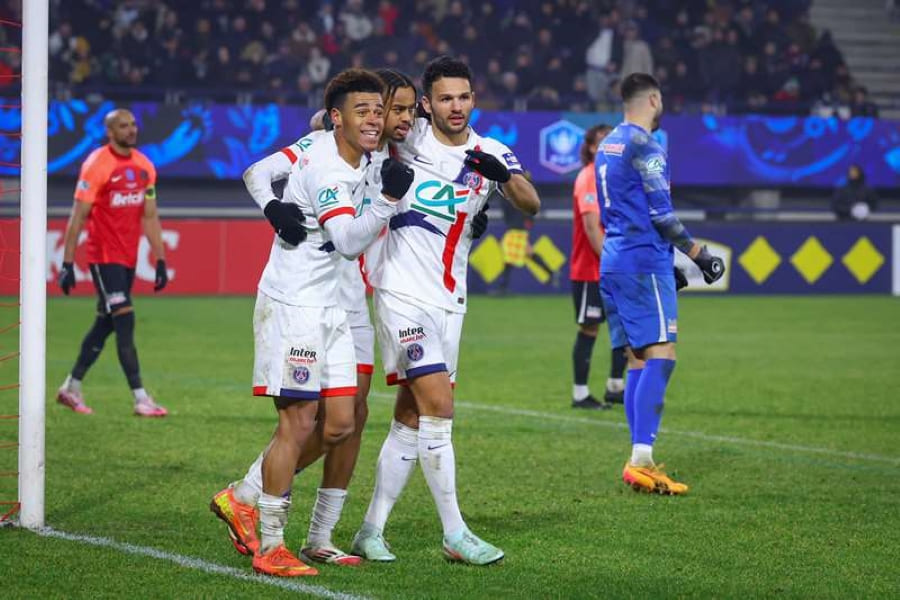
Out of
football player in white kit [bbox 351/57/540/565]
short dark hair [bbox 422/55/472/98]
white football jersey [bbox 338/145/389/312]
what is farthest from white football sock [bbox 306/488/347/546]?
short dark hair [bbox 422/55/472/98]

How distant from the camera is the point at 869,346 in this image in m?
16.5

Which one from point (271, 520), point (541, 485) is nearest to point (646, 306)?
point (541, 485)

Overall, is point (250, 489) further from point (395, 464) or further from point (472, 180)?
point (472, 180)

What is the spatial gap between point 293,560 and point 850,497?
3266mm

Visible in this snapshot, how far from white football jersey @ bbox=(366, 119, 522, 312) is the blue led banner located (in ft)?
59.1

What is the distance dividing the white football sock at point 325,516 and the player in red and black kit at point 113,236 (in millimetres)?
4764

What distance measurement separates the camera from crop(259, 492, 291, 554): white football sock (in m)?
5.54

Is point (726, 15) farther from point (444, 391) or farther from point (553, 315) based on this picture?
point (444, 391)

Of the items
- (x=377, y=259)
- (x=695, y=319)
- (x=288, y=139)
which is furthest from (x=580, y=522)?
(x=288, y=139)

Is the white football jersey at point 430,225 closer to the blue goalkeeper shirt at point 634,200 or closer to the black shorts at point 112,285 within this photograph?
the blue goalkeeper shirt at point 634,200

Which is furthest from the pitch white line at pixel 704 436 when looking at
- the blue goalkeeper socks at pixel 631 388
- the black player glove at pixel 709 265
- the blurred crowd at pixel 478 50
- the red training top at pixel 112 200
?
the blurred crowd at pixel 478 50

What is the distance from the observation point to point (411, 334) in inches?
234

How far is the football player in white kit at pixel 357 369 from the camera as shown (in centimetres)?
580

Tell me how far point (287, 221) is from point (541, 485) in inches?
112
